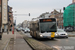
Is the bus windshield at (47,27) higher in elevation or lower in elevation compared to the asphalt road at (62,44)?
higher

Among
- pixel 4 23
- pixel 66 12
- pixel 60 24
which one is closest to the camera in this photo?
pixel 4 23

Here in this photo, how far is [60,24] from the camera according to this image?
108 metres

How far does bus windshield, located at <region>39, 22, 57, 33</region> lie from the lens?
62.3 feet

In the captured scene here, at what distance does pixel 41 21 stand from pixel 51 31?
1.75m

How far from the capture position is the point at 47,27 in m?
19.0

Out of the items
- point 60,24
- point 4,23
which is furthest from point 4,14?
point 60,24

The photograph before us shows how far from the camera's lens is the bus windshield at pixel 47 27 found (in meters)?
19.0

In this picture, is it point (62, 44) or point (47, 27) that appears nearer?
point (62, 44)

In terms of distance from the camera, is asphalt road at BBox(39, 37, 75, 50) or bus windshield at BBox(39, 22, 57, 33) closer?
asphalt road at BBox(39, 37, 75, 50)

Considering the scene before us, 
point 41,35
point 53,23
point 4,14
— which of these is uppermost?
point 4,14

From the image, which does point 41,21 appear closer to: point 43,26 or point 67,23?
point 43,26

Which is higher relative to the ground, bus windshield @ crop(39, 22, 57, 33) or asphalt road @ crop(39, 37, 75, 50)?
bus windshield @ crop(39, 22, 57, 33)

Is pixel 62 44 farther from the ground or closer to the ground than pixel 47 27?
closer to the ground

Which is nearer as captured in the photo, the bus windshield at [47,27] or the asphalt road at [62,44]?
the asphalt road at [62,44]
